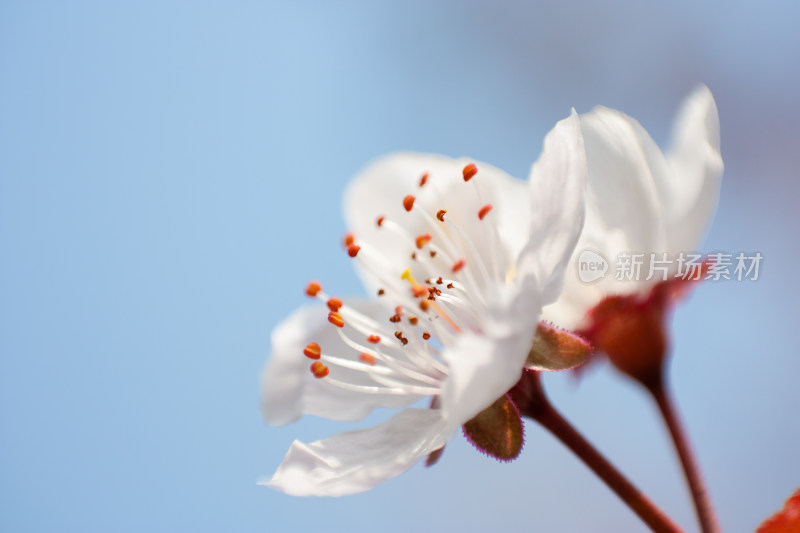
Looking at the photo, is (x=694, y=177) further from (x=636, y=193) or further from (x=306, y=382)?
(x=306, y=382)

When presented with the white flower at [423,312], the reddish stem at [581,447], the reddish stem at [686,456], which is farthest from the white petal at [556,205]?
the reddish stem at [686,456]

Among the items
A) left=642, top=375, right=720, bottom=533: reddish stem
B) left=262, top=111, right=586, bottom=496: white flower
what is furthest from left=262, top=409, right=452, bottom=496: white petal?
left=642, top=375, right=720, bottom=533: reddish stem

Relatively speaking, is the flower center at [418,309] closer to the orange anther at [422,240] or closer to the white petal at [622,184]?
the orange anther at [422,240]

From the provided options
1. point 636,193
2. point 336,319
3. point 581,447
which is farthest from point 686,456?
point 336,319

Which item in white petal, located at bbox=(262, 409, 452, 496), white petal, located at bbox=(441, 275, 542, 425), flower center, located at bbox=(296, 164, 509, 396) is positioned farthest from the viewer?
flower center, located at bbox=(296, 164, 509, 396)

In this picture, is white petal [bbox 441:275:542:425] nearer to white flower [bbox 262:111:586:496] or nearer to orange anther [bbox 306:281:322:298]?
white flower [bbox 262:111:586:496]

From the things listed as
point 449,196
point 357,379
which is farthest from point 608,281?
point 357,379

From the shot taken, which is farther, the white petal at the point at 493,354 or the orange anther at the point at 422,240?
the orange anther at the point at 422,240
